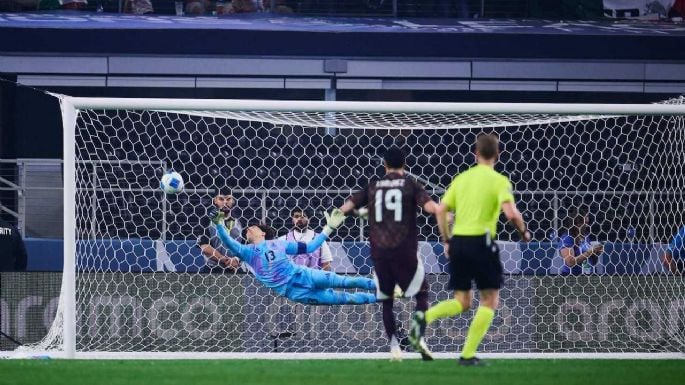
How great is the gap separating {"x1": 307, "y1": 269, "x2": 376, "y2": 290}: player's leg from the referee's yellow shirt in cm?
342

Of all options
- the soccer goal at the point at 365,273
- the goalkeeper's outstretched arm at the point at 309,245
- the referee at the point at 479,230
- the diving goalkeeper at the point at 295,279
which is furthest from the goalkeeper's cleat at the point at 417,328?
the diving goalkeeper at the point at 295,279

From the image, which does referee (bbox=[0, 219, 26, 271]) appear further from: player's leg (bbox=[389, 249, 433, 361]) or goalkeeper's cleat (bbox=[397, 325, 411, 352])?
player's leg (bbox=[389, 249, 433, 361])

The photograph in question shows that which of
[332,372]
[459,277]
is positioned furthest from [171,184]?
[459,277]

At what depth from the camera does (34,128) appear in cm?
2105

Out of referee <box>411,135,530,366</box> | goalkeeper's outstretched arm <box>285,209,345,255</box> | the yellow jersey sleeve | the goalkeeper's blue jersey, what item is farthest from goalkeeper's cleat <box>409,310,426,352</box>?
the goalkeeper's blue jersey

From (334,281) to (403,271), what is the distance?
9.29 ft

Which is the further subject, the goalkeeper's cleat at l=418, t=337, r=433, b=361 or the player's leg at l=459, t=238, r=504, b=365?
the goalkeeper's cleat at l=418, t=337, r=433, b=361

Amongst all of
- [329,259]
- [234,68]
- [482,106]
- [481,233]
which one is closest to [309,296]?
[329,259]

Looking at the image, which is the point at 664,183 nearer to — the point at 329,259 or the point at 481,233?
the point at 329,259

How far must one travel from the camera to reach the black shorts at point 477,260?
9.13 metres

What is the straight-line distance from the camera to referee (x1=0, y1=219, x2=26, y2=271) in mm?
13648

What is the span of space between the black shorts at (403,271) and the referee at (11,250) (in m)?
5.39

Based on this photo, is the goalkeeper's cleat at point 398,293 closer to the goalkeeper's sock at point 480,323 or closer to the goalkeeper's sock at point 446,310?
the goalkeeper's sock at point 446,310

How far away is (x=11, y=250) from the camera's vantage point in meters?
13.7
